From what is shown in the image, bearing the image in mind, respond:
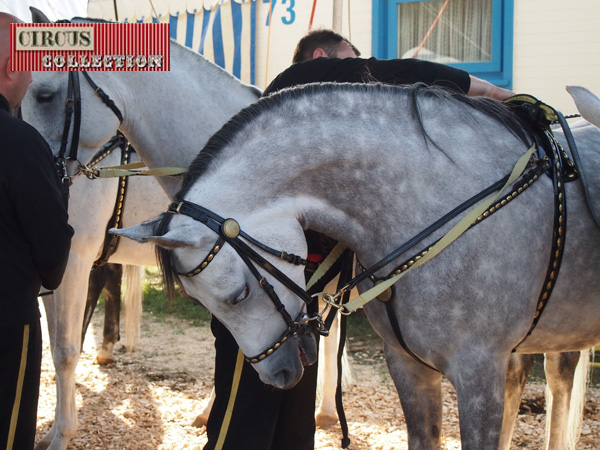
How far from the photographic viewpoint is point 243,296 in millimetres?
1826

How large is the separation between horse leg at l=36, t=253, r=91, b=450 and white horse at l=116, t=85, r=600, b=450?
186cm

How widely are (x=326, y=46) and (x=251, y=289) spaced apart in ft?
4.93

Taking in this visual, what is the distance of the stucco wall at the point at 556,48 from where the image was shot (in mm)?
5637

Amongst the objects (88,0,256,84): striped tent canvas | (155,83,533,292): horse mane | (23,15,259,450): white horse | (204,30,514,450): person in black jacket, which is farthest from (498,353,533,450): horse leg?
(88,0,256,84): striped tent canvas

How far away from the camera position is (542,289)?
79.7 inches

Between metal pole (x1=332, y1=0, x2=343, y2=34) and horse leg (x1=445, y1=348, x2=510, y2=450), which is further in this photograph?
metal pole (x1=332, y1=0, x2=343, y2=34)

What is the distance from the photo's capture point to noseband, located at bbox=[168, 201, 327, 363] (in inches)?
70.5

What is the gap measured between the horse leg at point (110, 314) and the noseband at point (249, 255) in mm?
3732

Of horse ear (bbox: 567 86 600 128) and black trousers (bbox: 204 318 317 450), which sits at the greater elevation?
horse ear (bbox: 567 86 600 128)

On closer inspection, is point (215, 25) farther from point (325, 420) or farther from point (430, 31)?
point (325, 420)

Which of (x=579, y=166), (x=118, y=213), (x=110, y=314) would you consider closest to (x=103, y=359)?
(x=110, y=314)

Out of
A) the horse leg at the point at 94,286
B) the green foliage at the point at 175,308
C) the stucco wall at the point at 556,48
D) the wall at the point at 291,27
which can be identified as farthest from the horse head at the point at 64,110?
the stucco wall at the point at 556,48

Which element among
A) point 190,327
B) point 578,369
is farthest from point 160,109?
point 190,327

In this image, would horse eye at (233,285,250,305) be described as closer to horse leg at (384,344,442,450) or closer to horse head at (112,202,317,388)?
horse head at (112,202,317,388)
